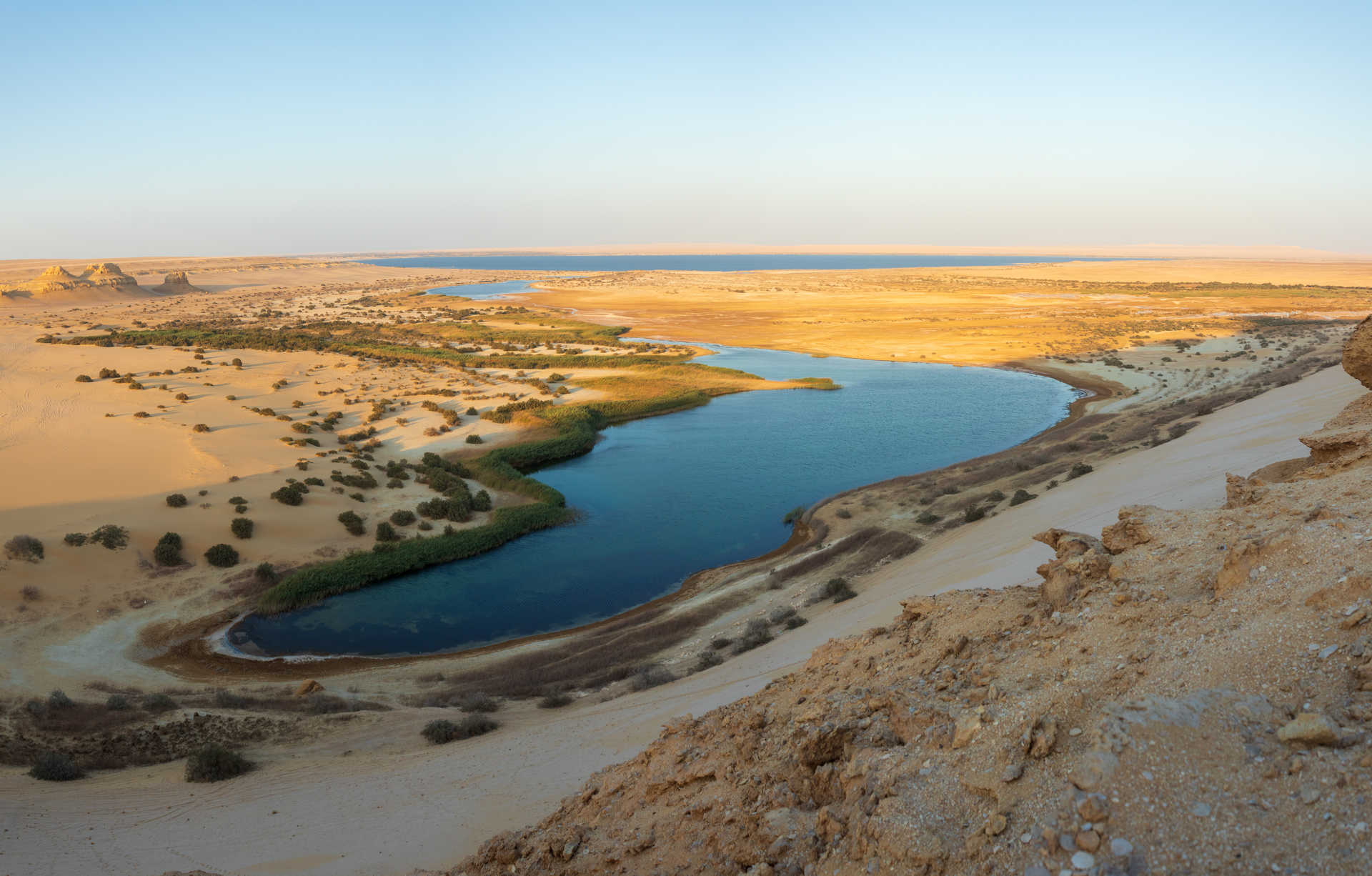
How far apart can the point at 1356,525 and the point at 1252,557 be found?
0.87m

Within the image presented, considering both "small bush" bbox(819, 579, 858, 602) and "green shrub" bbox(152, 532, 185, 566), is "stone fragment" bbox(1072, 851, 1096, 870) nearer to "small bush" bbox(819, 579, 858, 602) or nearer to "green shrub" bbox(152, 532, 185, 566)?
"small bush" bbox(819, 579, 858, 602)

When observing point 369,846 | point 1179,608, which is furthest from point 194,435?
point 1179,608

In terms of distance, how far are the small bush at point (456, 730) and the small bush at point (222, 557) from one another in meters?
15.1

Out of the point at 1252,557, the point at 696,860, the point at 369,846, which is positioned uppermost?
the point at 1252,557

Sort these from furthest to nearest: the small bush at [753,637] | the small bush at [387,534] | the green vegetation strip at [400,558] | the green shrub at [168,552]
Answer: the small bush at [387,534] → the green shrub at [168,552] → the green vegetation strip at [400,558] → the small bush at [753,637]

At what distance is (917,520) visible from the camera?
23.6 meters

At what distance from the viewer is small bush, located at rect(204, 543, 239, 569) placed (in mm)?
24125

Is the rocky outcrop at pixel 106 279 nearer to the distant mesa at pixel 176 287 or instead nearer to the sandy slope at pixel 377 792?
the distant mesa at pixel 176 287

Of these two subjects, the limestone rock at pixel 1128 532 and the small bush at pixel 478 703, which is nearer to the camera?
the limestone rock at pixel 1128 532

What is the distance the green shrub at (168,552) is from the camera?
77.5 ft

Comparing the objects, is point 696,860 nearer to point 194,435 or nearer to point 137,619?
point 137,619

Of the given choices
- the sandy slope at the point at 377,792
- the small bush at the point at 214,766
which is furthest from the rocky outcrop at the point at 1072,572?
the small bush at the point at 214,766

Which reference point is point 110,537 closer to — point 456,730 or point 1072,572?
point 456,730

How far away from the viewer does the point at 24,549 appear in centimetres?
2172
